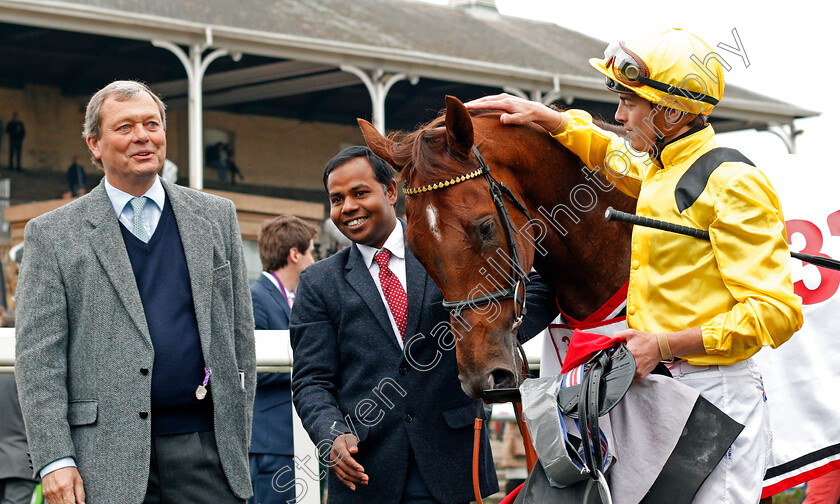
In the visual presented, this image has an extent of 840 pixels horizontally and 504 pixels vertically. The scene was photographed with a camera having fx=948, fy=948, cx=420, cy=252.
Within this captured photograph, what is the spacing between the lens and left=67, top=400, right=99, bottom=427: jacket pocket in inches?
102

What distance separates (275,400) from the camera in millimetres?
4293

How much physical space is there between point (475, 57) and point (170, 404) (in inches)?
577

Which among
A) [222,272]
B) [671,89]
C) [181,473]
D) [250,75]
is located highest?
[671,89]

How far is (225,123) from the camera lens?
19.9 metres

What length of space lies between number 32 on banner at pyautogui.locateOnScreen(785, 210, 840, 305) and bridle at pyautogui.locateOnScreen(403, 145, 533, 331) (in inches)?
46.4

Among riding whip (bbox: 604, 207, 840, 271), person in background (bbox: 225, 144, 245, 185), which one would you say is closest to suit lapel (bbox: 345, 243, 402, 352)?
riding whip (bbox: 604, 207, 840, 271)

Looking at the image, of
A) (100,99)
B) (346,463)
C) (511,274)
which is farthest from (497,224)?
(100,99)

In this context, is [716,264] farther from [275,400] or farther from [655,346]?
[275,400]

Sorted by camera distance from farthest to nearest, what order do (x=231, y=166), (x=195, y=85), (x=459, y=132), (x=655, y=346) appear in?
(x=231, y=166) < (x=195, y=85) < (x=459, y=132) < (x=655, y=346)

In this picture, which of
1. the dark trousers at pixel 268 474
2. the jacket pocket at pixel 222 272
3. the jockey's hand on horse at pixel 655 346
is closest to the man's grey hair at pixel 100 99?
the jacket pocket at pixel 222 272

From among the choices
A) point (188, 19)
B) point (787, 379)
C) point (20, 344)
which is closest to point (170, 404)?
point (20, 344)

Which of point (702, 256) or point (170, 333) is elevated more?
point (702, 256)

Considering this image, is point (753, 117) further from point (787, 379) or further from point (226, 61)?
point (787, 379)

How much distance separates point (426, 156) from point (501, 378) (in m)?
0.68
